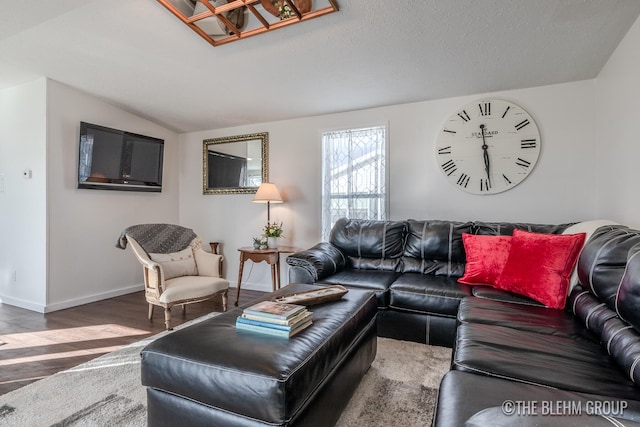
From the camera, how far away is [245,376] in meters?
1.10

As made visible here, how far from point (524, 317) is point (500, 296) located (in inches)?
16.4

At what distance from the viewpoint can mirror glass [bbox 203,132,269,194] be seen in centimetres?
416

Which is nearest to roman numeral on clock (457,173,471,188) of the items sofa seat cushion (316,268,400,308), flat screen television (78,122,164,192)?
sofa seat cushion (316,268,400,308)

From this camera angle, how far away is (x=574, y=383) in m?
1.06

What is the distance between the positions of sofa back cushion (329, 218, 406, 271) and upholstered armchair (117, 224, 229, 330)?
124cm

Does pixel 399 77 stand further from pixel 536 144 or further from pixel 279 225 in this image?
pixel 279 225

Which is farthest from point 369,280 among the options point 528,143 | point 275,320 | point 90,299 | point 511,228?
point 90,299

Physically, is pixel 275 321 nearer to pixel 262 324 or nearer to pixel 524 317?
pixel 262 324

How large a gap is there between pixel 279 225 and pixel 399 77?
2.20 metres

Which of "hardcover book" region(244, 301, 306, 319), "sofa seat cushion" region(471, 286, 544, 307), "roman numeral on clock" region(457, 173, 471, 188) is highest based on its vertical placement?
"roman numeral on clock" region(457, 173, 471, 188)

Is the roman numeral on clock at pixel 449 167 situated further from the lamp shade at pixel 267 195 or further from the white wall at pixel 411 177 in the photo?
the lamp shade at pixel 267 195

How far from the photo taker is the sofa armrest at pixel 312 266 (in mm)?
2658

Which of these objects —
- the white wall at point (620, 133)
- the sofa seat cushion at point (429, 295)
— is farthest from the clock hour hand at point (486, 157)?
the sofa seat cushion at point (429, 295)

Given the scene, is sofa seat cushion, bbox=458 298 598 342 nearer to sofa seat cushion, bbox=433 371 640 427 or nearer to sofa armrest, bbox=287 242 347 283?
sofa seat cushion, bbox=433 371 640 427
